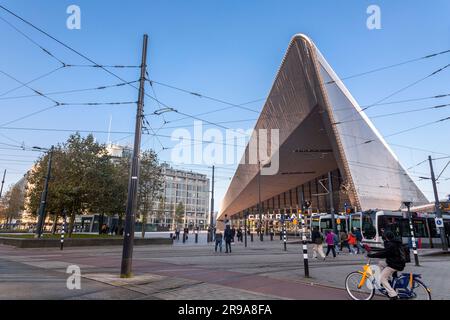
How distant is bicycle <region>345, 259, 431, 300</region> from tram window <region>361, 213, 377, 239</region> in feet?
66.5

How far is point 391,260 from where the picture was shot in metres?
6.98

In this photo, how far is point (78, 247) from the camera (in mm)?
24625

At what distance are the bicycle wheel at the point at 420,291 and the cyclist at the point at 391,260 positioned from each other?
0.48 m

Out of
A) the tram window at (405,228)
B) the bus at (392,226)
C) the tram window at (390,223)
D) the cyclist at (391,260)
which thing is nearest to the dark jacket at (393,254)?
the cyclist at (391,260)

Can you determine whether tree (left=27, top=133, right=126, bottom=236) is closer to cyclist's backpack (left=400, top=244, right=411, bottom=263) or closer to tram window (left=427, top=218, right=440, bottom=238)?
cyclist's backpack (left=400, top=244, right=411, bottom=263)

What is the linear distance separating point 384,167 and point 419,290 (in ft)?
157

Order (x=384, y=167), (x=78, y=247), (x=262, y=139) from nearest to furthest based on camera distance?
(x=78, y=247), (x=384, y=167), (x=262, y=139)

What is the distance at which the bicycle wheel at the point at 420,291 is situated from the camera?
22.5 ft

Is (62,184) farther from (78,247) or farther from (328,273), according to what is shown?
(328,273)

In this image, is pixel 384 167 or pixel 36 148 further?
pixel 384 167

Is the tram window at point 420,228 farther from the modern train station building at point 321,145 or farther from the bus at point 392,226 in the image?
the modern train station building at point 321,145

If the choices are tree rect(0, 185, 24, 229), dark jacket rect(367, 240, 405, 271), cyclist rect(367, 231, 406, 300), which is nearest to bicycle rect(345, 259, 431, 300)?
cyclist rect(367, 231, 406, 300)
